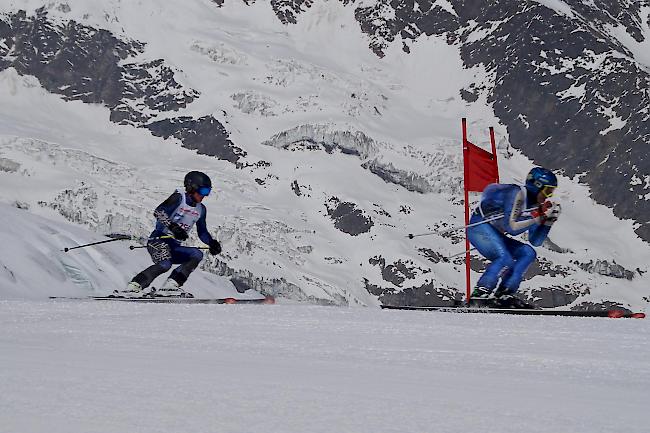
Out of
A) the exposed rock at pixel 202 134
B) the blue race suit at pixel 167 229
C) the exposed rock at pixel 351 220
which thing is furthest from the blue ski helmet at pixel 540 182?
the exposed rock at pixel 202 134

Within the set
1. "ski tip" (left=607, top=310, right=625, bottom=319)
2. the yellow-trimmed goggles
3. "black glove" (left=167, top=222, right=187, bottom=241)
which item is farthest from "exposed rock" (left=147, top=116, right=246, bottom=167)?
"ski tip" (left=607, top=310, right=625, bottom=319)

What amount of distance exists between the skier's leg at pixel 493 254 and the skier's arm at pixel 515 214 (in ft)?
0.55

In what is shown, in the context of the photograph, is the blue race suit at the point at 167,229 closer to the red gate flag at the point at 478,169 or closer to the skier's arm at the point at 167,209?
the skier's arm at the point at 167,209

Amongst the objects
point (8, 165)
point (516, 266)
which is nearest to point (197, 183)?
point (516, 266)

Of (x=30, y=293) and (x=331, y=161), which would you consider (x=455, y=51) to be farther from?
(x=30, y=293)

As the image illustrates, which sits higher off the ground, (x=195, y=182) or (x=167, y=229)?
(x=195, y=182)

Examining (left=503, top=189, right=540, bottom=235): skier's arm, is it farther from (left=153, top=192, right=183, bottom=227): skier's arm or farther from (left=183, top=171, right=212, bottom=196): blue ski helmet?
(left=153, top=192, right=183, bottom=227): skier's arm

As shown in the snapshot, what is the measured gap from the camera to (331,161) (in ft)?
553

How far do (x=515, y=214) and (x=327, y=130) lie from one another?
155 m

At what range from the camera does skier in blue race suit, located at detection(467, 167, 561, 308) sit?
1108 cm

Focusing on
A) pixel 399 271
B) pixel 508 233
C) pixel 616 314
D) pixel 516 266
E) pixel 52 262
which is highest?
pixel 508 233

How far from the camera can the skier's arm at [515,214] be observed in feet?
36.1

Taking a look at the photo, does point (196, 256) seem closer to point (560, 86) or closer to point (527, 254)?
point (527, 254)

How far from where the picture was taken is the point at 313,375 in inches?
150
